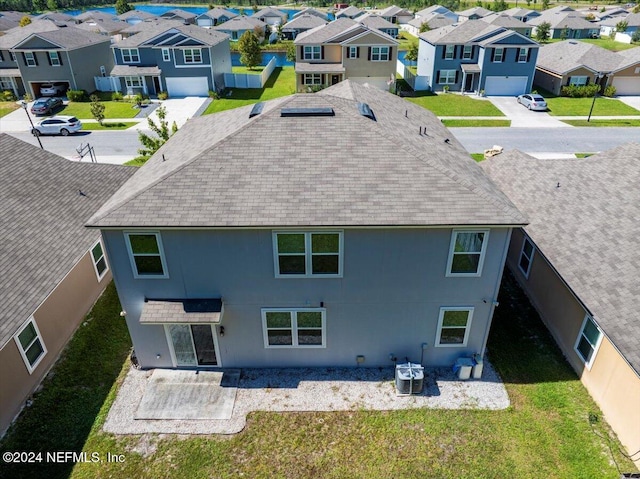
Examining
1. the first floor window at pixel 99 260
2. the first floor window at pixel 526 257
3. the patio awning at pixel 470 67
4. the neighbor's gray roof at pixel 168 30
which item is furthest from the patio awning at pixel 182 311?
the patio awning at pixel 470 67

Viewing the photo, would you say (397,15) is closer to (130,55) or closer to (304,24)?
(304,24)

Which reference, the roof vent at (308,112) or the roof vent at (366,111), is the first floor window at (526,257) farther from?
the roof vent at (308,112)

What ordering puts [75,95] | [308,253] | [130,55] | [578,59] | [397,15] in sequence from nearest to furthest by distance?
[308,253] < [75,95] < [578,59] < [130,55] < [397,15]

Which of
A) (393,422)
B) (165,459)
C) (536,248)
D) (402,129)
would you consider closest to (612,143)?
(536,248)

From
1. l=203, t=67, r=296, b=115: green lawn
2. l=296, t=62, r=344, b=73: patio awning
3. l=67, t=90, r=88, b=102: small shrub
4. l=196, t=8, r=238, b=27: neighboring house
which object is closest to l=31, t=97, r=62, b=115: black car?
l=67, t=90, r=88, b=102: small shrub

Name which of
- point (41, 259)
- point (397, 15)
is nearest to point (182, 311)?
point (41, 259)

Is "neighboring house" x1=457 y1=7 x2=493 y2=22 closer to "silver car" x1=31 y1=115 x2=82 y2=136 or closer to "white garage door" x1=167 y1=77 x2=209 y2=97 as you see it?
"white garage door" x1=167 y1=77 x2=209 y2=97
